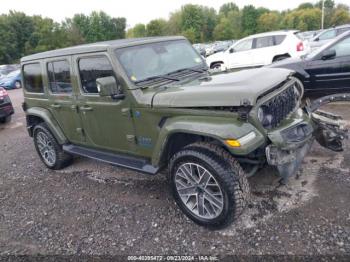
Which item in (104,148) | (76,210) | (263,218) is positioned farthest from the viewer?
(104,148)

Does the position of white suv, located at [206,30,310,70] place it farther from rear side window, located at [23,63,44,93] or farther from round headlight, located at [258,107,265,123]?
round headlight, located at [258,107,265,123]

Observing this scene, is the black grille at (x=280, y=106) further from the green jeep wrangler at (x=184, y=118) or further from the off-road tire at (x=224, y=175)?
the off-road tire at (x=224, y=175)

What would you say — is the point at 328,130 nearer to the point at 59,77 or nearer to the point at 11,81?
the point at 59,77

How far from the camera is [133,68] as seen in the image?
3541 millimetres

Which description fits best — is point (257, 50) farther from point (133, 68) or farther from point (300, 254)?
point (300, 254)

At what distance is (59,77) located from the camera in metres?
4.32

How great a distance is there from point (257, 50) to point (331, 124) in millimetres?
8060

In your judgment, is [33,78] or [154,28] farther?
[154,28]

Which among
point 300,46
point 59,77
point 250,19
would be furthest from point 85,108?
point 250,19

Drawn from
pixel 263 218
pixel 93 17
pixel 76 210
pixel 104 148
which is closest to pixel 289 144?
pixel 263 218

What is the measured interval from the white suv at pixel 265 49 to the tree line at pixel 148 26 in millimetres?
41337

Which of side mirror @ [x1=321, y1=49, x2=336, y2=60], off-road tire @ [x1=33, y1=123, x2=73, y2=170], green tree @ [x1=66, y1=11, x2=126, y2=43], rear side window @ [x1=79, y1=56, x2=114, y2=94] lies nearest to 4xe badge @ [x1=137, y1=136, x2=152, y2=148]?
rear side window @ [x1=79, y1=56, x2=114, y2=94]

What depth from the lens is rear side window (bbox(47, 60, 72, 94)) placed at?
4.14 m

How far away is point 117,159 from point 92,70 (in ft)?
3.77
